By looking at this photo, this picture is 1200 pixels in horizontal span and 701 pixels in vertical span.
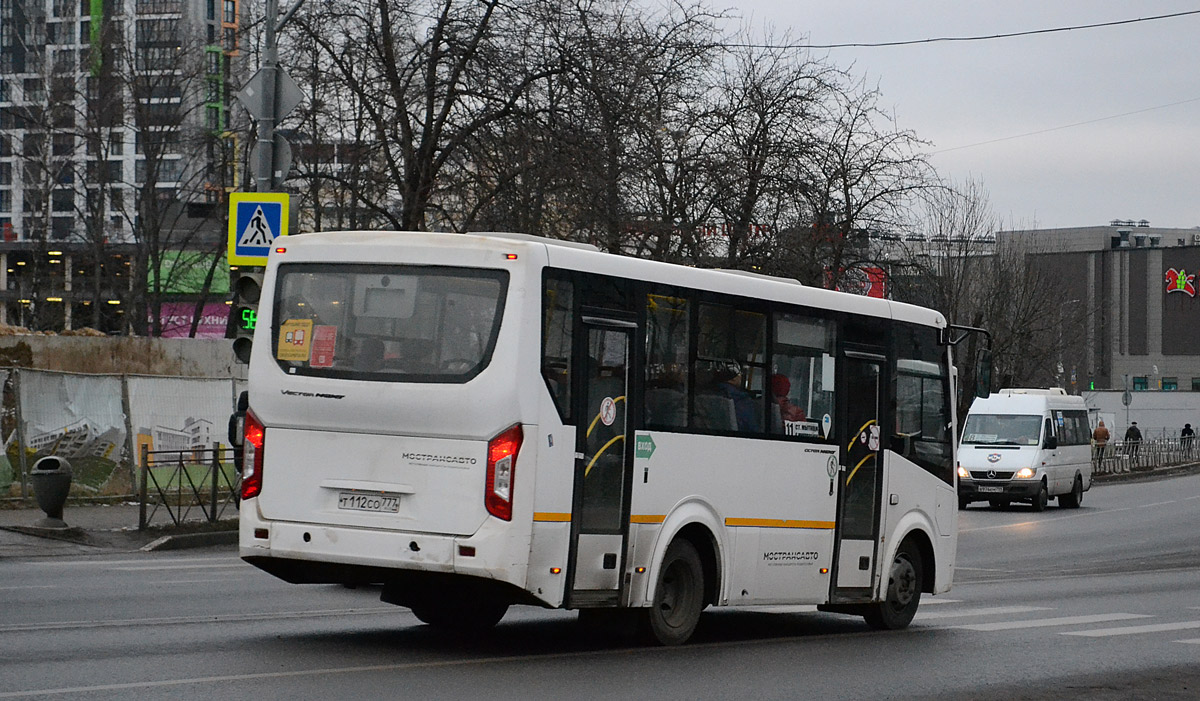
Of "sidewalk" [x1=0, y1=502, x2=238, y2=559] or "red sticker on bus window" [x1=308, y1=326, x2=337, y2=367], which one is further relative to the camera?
"sidewalk" [x1=0, y1=502, x2=238, y2=559]

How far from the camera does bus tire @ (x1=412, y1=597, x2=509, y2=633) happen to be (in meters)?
11.9

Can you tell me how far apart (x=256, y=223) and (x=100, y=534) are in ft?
15.2

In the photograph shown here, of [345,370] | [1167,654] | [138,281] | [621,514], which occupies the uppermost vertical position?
[138,281]

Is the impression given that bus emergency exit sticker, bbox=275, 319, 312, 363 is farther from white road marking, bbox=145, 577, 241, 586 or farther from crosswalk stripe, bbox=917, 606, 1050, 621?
crosswalk stripe, bbox=917, 606, 1050, 621

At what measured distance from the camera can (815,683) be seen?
32.4 feet

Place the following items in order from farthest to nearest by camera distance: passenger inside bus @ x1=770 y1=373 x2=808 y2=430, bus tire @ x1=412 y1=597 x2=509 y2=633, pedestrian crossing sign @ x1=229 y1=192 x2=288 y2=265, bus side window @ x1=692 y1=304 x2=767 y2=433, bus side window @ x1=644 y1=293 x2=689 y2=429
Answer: pedestrian crossing sign @ x1=229 y1=192 x2=288 y2=265
passenger inside bus @ x1=770 y1=373 x2=808 y2=430
bus tire @ x1=412 y1=597 x2=509 y2=633
bus side window @ x1=692 y1=304 x2=767 y2=433
bus side window @ x1=644 y1=293 x2=689 y2=429

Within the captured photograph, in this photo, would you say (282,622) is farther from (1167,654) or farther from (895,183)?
(895,183)

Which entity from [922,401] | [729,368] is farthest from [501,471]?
[922,401]

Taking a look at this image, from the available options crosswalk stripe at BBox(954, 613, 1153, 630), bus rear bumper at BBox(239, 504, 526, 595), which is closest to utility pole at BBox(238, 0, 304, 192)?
crosswalk stripe at BBox(954, 613, 1153, 630)

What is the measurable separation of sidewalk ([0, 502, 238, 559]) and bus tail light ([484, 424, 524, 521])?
413 inches

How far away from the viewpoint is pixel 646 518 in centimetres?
1086

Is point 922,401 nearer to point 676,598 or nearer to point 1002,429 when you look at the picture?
point 676,598

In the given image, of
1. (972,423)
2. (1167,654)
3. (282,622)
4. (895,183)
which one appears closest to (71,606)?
(282,622)

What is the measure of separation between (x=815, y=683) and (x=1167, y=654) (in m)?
3.86
